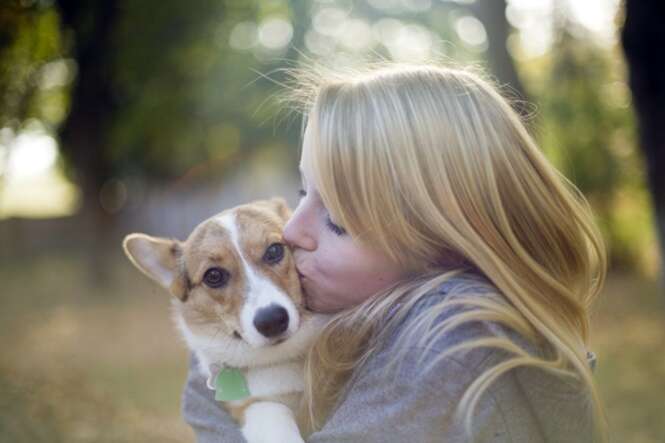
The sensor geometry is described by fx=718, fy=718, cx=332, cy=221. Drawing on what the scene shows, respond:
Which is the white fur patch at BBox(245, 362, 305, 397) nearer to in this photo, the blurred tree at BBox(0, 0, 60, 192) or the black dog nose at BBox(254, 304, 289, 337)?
the black dog nose at BBox(254, 304, 289, 337)

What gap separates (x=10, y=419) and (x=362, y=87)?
Result: 5559 mm

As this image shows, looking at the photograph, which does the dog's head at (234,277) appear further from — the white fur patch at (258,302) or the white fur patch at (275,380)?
the white fur patch at (275,380)

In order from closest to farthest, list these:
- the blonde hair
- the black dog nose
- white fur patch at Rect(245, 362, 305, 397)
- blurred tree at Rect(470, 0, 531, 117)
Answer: the blonde hair → the black dog nose → white fur patch at Rect(245, 362, 305, 397) → blurred tree at Rect(470, 0, 531, 117)

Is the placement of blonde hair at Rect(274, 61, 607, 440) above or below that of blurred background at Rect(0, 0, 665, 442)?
above

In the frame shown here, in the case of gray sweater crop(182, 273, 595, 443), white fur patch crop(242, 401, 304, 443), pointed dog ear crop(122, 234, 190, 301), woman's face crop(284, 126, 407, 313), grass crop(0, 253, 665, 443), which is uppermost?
woman's face crop(284, 126, 407, 313)

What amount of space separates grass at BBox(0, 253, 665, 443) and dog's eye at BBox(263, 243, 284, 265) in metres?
1.83

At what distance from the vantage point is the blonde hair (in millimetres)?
2084

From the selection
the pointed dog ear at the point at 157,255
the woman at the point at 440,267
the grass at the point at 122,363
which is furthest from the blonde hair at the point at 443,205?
the grass at the point at 122,363

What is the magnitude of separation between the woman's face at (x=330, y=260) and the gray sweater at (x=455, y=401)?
0.28m

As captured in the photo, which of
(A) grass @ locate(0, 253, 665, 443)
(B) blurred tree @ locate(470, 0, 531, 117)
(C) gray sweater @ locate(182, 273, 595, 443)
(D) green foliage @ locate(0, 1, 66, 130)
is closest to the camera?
(C) gray sweater @ locate(182, 273, 595, 443)

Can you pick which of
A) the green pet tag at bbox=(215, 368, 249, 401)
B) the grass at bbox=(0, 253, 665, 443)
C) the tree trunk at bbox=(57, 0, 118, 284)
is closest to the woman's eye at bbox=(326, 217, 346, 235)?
the green pet tag at bbox=(215, 368, 249, 401)

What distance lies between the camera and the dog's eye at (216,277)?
2822mm

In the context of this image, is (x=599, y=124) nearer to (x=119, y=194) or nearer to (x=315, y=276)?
(x=315, y=276)

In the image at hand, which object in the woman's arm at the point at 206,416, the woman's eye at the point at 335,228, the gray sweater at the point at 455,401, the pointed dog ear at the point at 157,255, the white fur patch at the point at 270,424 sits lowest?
the woman's arm at the point at 206,416
